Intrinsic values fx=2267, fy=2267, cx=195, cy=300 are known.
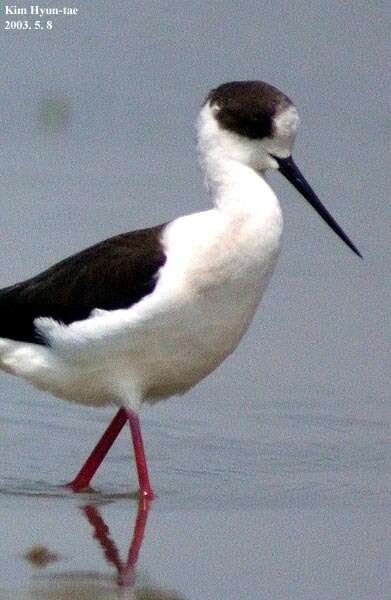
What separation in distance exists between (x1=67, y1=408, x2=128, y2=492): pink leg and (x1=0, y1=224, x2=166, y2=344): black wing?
1.47 feet

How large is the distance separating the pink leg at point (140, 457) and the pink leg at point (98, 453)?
19 cm

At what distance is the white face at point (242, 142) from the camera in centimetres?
812

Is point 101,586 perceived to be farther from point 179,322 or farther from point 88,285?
point 88,285

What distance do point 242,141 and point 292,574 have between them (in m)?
1.80

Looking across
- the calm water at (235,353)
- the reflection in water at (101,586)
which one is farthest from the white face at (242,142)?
the reflection in water at (101,586)

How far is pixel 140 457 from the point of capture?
27.1 ft

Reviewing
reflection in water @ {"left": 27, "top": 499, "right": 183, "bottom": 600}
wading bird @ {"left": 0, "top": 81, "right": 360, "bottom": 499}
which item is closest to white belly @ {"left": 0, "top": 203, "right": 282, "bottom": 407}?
wading bird @ {"left": 0, "top": 81, "right": 360, "bottom": 499}

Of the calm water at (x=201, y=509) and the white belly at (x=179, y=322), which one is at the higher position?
the white belly at (x=179, y=322)

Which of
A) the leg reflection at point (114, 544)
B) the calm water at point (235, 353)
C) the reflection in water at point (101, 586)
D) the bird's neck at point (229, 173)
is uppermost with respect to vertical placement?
the bird's neck at point (229, 173)

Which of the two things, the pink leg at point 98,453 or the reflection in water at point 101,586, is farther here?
the pink leg at point 98,453

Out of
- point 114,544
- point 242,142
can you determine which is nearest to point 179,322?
point 242,142

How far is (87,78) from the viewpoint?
552 inches

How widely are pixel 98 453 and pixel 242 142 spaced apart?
1.30 metres

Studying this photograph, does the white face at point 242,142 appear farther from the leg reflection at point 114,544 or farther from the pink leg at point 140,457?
the leg reflection at point 114,544
